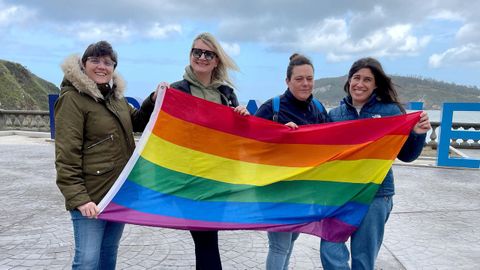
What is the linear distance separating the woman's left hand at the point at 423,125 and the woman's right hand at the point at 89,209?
2.43 metres

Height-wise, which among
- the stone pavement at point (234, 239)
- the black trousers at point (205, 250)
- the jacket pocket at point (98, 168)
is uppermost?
the jacket pocket at point (98, 168)

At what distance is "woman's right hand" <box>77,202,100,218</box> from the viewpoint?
8.49 ft

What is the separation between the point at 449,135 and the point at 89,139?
10.7 metres

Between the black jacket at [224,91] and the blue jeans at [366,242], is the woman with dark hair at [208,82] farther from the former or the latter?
the blue jeans at [366,242]

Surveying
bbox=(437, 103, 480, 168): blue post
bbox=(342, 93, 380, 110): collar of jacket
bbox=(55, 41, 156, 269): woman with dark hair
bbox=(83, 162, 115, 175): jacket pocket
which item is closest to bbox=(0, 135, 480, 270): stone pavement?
bbox=(55, 41, 156, 269): woman with dark hair

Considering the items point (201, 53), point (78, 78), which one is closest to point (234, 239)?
point (201, 53)

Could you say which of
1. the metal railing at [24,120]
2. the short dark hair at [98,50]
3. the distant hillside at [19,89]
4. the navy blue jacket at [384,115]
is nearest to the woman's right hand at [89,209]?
the short dark hair at [98,50]

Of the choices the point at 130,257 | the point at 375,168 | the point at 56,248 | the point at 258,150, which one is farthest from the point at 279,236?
the point at 56,248

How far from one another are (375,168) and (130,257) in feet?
9.57

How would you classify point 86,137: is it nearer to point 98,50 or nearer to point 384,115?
point 98,50

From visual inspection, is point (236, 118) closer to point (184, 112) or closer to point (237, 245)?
point (184, 112)

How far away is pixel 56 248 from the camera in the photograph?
456 centimetres

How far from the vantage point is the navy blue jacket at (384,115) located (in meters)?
2.96

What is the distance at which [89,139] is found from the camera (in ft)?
8.69
